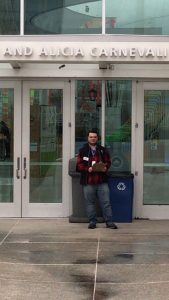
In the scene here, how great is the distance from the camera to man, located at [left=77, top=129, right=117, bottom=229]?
31.9 feet

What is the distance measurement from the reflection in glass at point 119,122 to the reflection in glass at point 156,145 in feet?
1.11

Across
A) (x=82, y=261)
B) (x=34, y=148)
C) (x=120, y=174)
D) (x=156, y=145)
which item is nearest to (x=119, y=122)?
(x=156, y=145)

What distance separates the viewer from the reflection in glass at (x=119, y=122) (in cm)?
1071

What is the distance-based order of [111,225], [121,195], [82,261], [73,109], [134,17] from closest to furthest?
[82,261] → [111,225] → [121,195] → [134,17] → [73,109]

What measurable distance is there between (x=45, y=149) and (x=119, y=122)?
4.86 feet

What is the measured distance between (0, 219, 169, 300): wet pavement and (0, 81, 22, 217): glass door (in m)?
0.49

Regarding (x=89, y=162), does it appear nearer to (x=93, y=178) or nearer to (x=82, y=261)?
(x=93, y=178)

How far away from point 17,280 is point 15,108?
15.5ft

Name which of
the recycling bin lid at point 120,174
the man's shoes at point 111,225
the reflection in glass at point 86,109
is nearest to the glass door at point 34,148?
the reflection in glass at point 86,109

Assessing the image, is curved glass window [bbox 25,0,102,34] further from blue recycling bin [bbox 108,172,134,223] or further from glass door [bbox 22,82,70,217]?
blue recycling bin [bbox 108,172,134,223]

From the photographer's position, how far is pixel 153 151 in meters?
10.8

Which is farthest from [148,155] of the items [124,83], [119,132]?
[124,83]

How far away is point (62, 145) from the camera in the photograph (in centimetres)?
1070

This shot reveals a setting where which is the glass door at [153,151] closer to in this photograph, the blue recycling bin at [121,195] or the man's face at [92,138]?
the blue recycling bin at [121,195]
